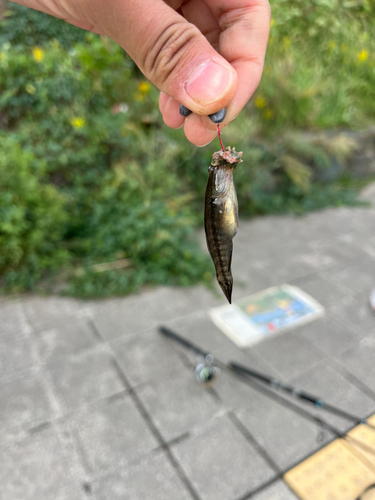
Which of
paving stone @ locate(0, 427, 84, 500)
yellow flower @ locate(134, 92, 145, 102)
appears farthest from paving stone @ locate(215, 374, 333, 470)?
yellow flower @ locate(134, 92, 145, 102)

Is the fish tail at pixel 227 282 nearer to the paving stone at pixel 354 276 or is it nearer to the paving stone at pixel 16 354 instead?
the paving stone at pixel 16 354

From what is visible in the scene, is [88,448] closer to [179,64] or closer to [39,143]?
[179,64]

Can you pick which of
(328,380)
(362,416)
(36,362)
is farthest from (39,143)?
(362,416)

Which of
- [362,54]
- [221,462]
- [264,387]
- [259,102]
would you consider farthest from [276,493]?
[362,54]

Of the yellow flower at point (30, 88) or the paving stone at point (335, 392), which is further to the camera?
the yellow flower at point (30, 88)

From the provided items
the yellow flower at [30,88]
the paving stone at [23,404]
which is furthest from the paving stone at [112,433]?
the yellow flower at [30,88]

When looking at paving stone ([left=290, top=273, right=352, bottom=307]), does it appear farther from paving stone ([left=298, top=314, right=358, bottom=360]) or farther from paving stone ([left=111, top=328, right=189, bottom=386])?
paving stone ([left=111, top=328, right=189, bottom=386])
